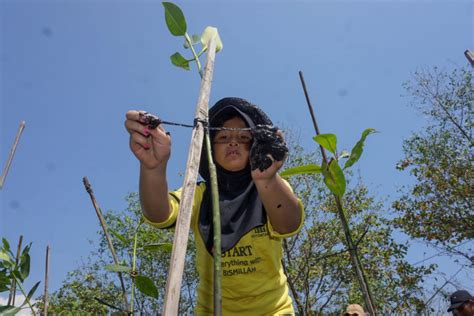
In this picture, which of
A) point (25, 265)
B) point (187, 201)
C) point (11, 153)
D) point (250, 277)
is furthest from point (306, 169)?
point (11, 153)

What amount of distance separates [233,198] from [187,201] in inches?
26.9

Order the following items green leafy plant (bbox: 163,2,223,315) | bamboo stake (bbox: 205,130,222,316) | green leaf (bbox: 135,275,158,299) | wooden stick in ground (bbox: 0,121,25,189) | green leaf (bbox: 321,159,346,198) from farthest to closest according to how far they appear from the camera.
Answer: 1. wooden stick in ground (bbox: 0,121,25,189)
2. green leaf (bbox: 135,275,158,299)
3. green leaf (bbox: 321,159,346,198)
4. green leafy plant (bbox: 163,2,223,315)
5. bamboo stake (bbox: 205,130,222,316)

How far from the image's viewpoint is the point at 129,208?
1697 centimetres

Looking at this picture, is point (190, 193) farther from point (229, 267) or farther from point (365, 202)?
point (365, 202)

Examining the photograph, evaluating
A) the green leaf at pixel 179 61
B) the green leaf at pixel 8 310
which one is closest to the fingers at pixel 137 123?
the green leaf at pixel 179 61

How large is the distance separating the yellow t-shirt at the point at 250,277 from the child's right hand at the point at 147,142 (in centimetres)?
32

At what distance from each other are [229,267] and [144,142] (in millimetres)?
651

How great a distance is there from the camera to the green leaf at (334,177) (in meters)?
1.02

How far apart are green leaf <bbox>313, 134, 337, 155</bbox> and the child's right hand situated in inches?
17.8

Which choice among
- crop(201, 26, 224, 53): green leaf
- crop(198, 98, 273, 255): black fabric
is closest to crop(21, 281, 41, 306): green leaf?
Result: crop(198, 98, 273, 255): black fabric

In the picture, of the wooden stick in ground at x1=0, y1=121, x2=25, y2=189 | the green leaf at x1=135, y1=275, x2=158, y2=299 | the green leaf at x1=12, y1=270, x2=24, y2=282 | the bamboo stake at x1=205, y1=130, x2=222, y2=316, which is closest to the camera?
the bamboo stake at x1=205, y1=130, x2=222, y2=316

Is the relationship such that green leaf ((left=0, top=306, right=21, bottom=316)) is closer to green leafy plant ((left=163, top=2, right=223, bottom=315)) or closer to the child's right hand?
the child's right hand

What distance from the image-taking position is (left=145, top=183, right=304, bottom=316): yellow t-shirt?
1.57 meters

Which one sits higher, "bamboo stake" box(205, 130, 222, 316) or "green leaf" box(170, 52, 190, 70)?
"green leaf" box(170, 52, 190, 70)
